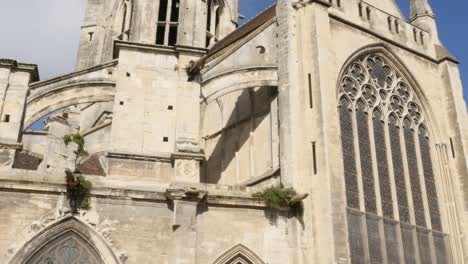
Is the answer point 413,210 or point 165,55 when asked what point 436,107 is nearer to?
point 413,210

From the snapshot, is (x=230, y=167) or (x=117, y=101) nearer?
(x=117, y=101)

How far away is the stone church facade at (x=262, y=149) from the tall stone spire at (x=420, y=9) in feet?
0.16

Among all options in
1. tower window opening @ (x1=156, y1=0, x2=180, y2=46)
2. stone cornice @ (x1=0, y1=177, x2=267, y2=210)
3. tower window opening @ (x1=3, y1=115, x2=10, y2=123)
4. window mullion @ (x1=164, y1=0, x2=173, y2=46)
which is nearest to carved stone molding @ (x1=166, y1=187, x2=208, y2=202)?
stone cornice @ (x1=0, y1=177, x2=267, y2=210)

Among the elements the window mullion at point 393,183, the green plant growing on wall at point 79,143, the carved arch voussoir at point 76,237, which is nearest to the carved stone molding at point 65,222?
the carved arch voussoir at point 76,237

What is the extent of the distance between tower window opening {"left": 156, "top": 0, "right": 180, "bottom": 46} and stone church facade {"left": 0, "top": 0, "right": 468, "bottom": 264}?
7122mm

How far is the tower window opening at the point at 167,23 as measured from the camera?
78.5 feet

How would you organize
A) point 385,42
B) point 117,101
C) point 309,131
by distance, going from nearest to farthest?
point 309,131 → point 117,101 → point 385,42

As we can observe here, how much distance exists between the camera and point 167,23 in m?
24.1

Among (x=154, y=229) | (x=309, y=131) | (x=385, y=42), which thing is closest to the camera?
(x=154, y=229)

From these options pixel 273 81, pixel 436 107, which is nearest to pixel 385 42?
pixel 436 107

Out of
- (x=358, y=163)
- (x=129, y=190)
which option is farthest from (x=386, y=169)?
(x=129, y=190)

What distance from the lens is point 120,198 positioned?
1070 centimetres

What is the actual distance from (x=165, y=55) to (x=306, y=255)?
5.49m

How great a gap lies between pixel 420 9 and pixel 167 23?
432 inches
